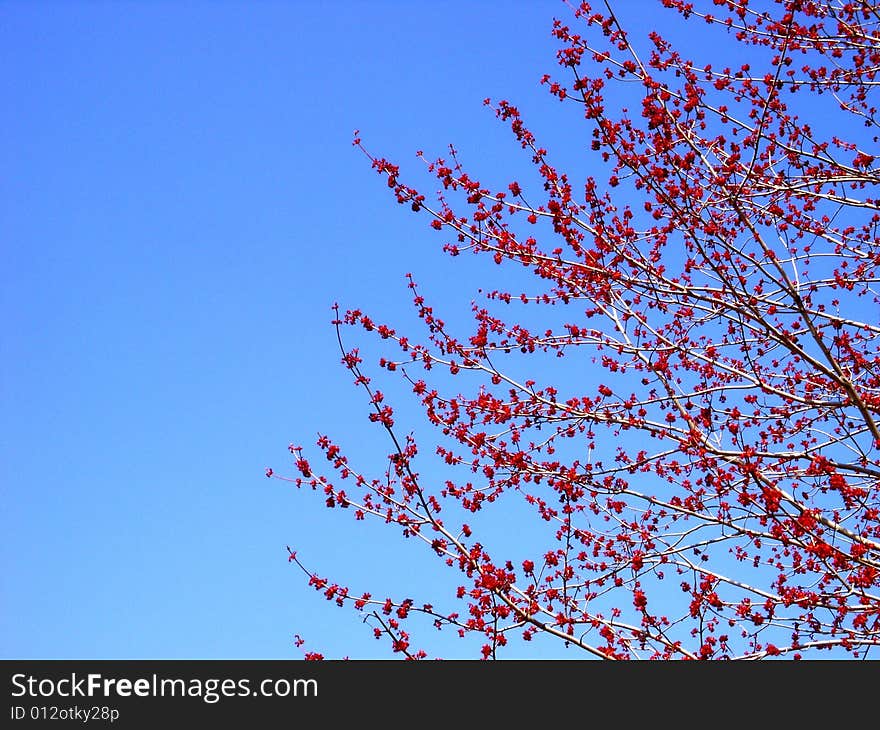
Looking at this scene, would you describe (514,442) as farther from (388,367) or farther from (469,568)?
(469,568)

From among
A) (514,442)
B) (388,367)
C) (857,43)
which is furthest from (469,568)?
(857,43)

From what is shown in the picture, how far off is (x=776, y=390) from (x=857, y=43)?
314 centimetres

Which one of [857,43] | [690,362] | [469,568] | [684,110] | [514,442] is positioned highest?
[857,43]

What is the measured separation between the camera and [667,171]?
17.6ft

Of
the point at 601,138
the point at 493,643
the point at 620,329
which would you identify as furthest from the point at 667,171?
the point at 493,643

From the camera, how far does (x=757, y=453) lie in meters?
6.03

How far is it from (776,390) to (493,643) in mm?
3212

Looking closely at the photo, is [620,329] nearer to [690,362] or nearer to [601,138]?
[690,362]

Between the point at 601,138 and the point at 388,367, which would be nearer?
the point at 601,138

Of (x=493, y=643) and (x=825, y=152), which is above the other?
(x=825, y=152)

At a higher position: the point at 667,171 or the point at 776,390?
the point at 667,171
